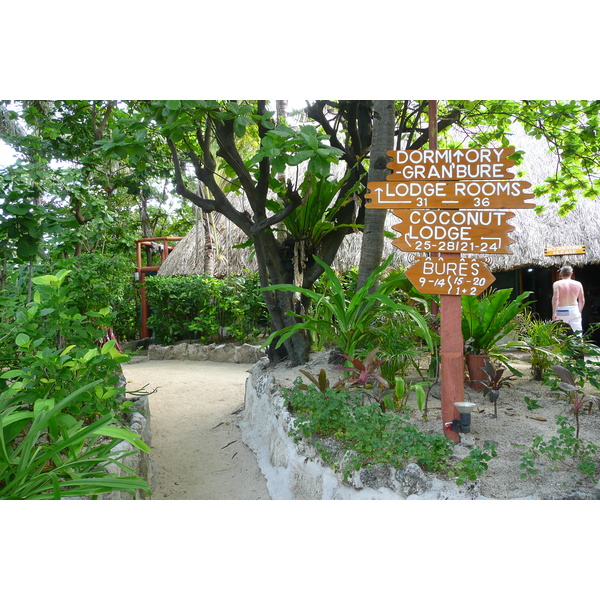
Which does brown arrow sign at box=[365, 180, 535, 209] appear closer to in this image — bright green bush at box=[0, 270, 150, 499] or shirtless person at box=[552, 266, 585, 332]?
bright green bush at box=[0, 270, 150, 499]

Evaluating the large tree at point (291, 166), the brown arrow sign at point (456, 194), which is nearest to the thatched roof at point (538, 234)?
the large tree at point (291, 166)

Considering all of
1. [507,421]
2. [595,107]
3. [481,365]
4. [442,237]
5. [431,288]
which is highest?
[595,107]

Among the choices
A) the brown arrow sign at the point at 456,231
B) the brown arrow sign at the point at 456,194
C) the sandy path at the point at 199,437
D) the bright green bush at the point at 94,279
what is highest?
the brown arrow sign at the point at 456,194

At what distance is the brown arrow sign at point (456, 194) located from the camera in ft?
7.77

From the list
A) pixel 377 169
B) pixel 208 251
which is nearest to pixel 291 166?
pixel 377 169

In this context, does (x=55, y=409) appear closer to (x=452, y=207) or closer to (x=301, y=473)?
(x=301, y=473)

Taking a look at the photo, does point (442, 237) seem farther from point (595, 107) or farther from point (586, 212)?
point (586, 212)

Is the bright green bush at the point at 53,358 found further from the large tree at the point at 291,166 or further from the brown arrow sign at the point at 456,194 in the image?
the brown arrow sign at the point at 456,194

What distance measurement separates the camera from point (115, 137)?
296cm

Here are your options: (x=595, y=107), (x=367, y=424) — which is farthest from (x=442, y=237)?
(x=595, y=107)

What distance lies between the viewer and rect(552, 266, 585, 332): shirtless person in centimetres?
549

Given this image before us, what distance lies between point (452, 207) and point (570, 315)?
407 centimetres

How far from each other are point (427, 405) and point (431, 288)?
86 centimetres

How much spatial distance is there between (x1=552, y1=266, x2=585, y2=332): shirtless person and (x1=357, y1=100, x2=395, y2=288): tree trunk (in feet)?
10.5
